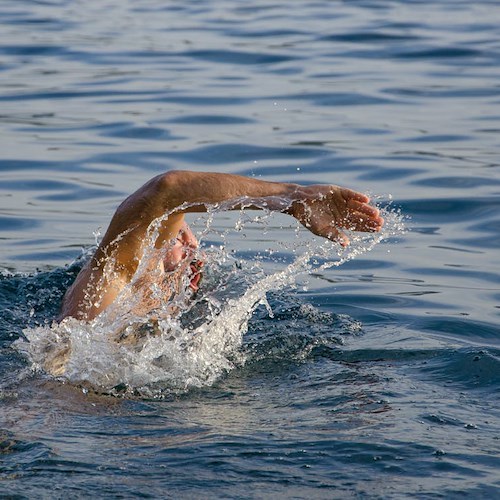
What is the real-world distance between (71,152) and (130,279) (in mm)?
4855

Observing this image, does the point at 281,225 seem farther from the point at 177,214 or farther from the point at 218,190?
the point at 218,190

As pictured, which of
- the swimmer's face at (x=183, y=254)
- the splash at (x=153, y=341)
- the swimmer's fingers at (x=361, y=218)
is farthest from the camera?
the swimmer's face at (x=183, y=254)

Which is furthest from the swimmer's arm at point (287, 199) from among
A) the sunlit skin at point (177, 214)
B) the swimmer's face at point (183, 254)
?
the swimmer's face at point (183, 254)

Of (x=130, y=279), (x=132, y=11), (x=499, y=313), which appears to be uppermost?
(x=132, y=11)

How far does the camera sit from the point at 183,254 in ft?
21.3

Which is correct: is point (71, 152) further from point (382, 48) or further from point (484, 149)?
point (382, 48)

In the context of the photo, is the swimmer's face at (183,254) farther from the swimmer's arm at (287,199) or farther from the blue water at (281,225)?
the swimmer's arm at (287,199)

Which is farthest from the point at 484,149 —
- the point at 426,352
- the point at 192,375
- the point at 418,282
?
the point at 192,375

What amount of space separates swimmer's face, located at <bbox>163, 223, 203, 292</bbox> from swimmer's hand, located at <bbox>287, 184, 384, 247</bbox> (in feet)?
3.73

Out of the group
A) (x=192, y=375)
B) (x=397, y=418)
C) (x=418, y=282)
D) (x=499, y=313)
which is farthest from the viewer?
(x=418, y=282)

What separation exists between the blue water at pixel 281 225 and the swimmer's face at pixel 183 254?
49cm

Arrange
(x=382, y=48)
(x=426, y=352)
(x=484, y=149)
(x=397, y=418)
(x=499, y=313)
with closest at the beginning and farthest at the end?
(x=397, y=418) < (x=426, y=352) < (x=499, y=313) < (x=484, y=149) < (x=382, y=48)

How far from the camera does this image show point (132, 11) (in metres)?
18.7

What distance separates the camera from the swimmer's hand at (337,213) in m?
5.39
